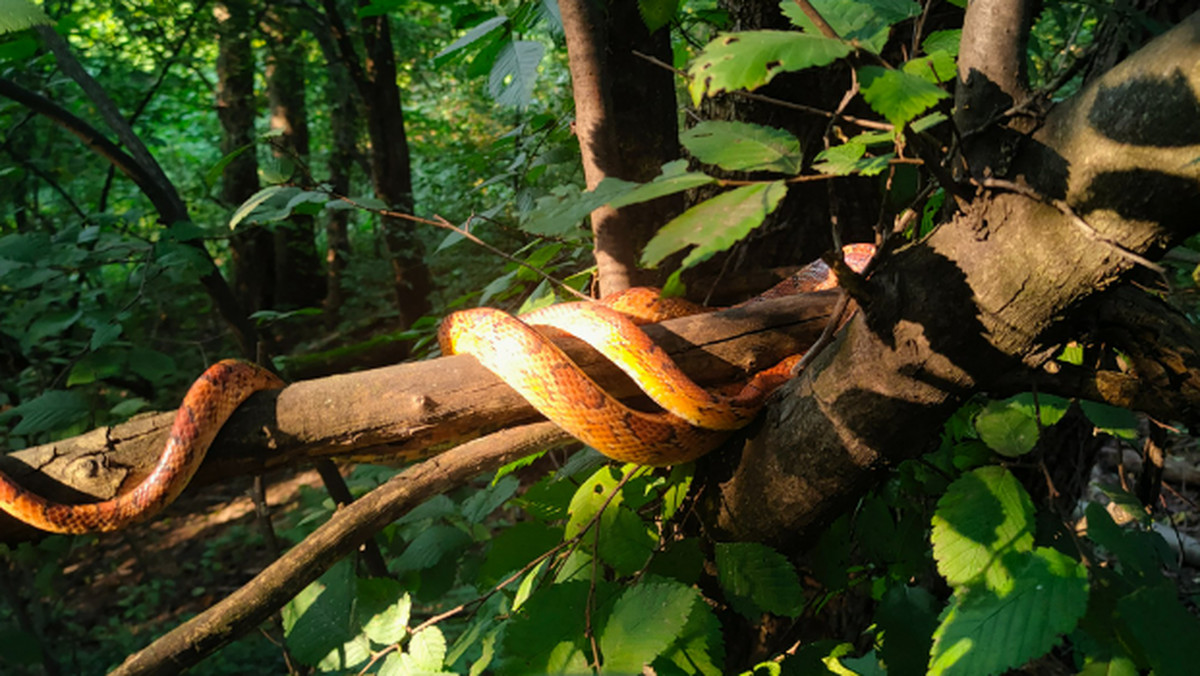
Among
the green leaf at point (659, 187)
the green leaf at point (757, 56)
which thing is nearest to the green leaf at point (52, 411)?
the green leaf at point (659, 187)

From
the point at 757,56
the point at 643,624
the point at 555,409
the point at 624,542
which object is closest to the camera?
the point at 757,56

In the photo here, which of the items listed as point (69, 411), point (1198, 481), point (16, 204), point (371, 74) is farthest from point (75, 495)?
point (371, 74)

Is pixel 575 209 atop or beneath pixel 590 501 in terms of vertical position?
atop

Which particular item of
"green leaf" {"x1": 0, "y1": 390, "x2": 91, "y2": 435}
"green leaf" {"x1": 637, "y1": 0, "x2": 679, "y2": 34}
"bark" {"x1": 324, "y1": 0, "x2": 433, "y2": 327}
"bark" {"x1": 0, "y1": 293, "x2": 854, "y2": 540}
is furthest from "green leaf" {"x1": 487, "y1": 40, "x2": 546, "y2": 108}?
"bark" {"x1": 324, "y1": 0, "x2": 433, "y2": 327}

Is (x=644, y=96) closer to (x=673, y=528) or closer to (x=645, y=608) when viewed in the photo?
(x=673, y=528)

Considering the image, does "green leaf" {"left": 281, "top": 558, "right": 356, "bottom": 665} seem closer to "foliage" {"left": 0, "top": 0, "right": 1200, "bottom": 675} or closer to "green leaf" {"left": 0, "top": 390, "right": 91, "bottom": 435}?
"foliage" {"left": 0, "top": 0, "right": 1200, "bottom": 675}

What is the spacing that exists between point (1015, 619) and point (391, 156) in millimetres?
8583

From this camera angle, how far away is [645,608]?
1323mm

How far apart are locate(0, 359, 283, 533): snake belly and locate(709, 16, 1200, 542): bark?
5.18ft

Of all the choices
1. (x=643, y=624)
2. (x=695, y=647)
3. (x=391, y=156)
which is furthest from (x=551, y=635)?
(x=391, y=156)

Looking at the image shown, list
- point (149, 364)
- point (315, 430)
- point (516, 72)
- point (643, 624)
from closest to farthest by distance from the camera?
point (643, 624) < point (315, 430) < point (516, 72) < point (149, 364)

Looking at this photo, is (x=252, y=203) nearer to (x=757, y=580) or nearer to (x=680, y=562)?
(x=680, y=562)

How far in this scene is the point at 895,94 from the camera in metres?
0.81

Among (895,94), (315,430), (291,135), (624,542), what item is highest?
(291,135)
